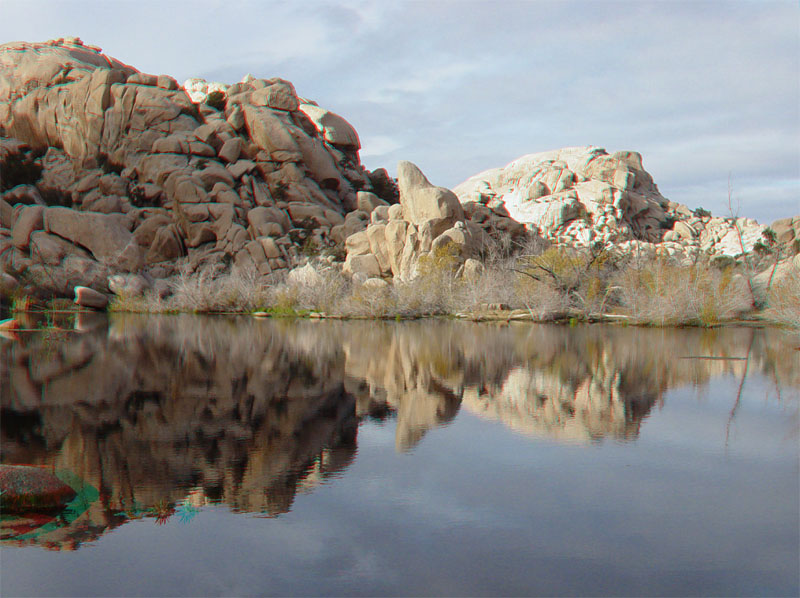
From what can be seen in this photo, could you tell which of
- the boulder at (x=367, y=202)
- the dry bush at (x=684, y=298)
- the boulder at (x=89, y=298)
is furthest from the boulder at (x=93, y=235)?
the dry bush at (x=684, y=298)

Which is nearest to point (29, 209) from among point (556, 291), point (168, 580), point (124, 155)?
point (124, 155)

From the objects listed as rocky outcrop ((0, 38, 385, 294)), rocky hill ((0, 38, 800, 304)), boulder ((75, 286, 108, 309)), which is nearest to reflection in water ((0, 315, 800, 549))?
boulder ((75, 286, 108, 309))

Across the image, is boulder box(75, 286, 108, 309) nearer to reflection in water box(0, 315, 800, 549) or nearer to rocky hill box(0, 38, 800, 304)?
rocky hill box(0, 38, 800, 304)

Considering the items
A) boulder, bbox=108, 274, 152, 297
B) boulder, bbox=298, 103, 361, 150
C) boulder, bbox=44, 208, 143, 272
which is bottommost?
boulder, bbox=108, 274, 152, 297

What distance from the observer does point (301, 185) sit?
61469mm

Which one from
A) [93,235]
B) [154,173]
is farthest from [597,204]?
[93,235]

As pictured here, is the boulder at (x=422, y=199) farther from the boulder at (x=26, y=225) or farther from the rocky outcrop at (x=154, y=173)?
the boulder at (x=26, y=225)

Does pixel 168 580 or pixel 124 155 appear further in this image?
pixel 124 155

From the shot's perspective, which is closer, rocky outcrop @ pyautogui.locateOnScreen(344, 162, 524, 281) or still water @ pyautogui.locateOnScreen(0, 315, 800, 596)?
still water @ pyautogui.locateOnScreen(0, 315, 800, 596)

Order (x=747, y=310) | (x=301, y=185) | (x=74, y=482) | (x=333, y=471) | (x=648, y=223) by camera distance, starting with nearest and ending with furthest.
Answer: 1. (x=74, y=482)
2. (x=333, y=471)
3. (x=747, y=310)
4. (x=301, y=185)
5. (x=648, y=223)

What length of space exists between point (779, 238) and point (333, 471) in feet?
223

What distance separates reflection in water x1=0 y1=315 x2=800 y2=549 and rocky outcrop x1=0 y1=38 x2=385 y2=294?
31940 millimetres

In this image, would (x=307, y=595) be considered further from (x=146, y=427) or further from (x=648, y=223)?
(x=648, y=223)

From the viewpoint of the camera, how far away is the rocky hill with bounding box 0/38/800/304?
5197 centimetres
